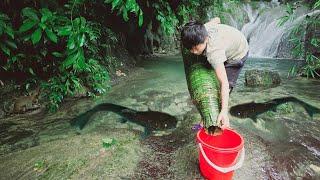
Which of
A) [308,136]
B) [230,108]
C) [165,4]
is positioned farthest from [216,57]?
[165,4]

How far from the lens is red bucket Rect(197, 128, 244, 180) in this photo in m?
2.19

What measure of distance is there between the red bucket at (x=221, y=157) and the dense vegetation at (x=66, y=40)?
173 centimetres

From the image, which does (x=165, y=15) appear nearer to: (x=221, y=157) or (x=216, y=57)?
(x=216, y=57)

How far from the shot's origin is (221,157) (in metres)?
2.21

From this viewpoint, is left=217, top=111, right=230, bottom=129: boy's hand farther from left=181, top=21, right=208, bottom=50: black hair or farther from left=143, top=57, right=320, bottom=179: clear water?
left=181, top=21, right=208, bottom=50: black hair

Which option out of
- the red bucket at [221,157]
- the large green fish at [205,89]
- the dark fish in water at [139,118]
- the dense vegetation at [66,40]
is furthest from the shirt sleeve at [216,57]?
the dense vegetation at [66,40]

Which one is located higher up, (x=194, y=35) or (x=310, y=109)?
(x=194, y=35)

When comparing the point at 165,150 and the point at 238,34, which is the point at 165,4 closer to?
the point at 238,34

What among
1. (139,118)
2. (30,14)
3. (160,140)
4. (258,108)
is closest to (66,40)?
(30,14)

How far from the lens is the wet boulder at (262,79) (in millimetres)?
5695

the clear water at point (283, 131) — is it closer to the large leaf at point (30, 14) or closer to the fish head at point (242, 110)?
the fish head at point (242, 110)

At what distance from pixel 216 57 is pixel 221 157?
85cm

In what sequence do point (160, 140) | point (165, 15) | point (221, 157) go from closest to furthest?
point (221, 157) < point (160, 140) < point (165, 15)

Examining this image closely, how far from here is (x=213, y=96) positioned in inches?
109
